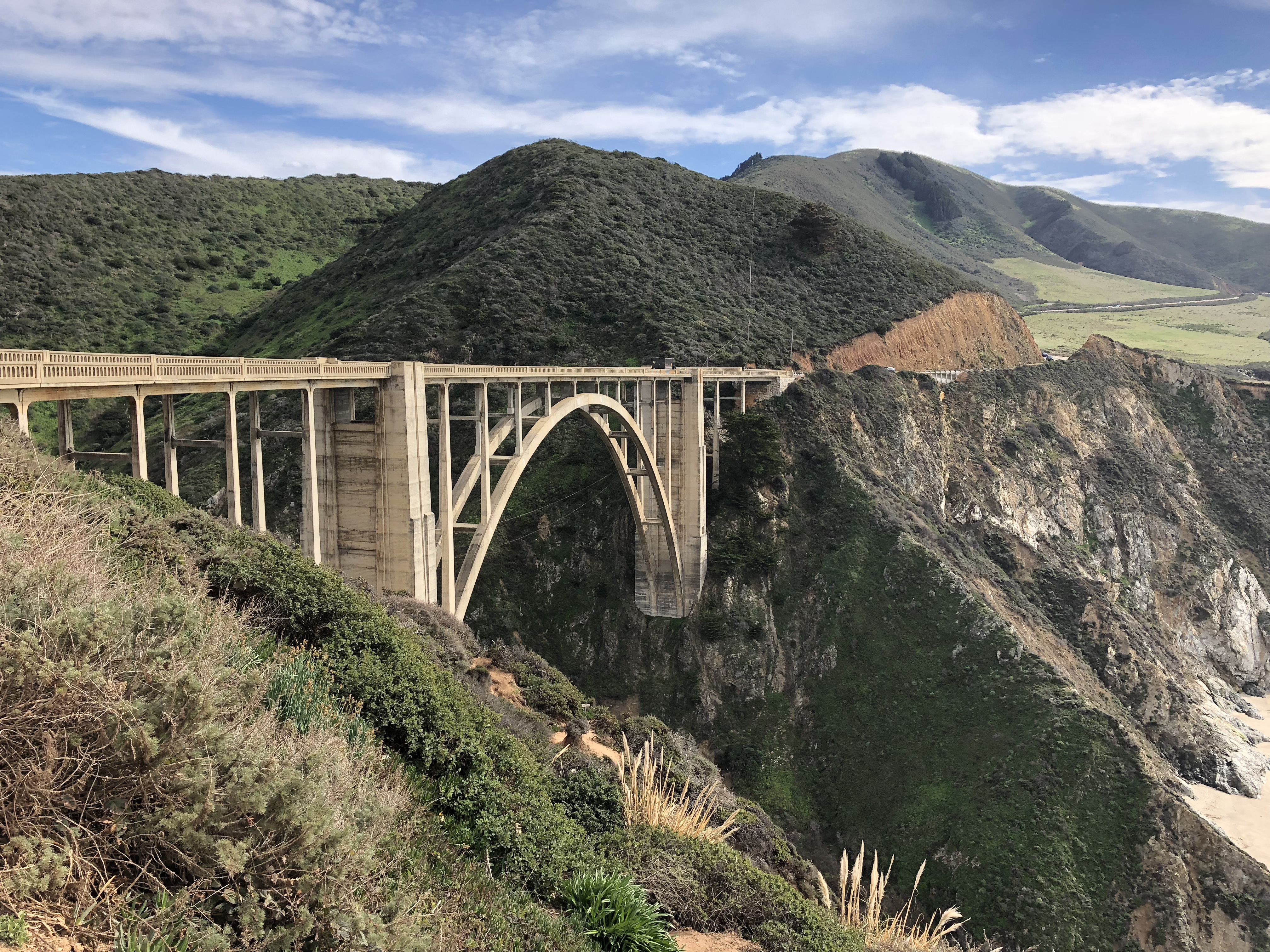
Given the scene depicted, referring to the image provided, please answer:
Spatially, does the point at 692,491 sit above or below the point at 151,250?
below

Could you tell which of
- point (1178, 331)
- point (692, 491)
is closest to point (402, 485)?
point (692, 491)

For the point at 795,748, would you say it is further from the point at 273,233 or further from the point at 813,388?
the point at 273,233

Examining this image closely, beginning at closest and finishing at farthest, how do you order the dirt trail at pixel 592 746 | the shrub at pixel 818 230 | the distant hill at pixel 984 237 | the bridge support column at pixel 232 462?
the bridge support column at pixel 232 462, the dirt trail at pixel 592 746, the shrub at pixel 818 230, the distant hill at pixel 984 237

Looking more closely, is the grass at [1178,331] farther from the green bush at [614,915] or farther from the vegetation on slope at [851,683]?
the green bush at [614,915]

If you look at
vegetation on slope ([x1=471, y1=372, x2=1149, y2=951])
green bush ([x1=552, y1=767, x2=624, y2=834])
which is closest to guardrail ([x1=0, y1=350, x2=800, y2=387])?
green bush ([x1=552, y1=767, x2=624, y2=834])

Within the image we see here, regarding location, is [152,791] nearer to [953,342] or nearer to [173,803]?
[173,803]

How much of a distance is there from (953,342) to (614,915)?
6171 centimetres

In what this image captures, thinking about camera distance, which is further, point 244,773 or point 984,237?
point 984,237

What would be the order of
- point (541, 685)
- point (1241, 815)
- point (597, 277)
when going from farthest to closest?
point (597, 277)
point (1241, 815)
point (541, 685)

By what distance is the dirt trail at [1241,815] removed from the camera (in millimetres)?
31234

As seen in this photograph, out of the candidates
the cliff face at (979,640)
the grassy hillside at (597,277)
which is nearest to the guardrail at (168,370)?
the cliff face at (979,640)

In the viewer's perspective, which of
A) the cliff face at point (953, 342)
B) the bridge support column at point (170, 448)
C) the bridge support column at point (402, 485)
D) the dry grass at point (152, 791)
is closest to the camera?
the dry grass at point (152, 791)

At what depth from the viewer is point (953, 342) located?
6200 centimetres

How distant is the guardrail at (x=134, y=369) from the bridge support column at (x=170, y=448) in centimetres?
41
